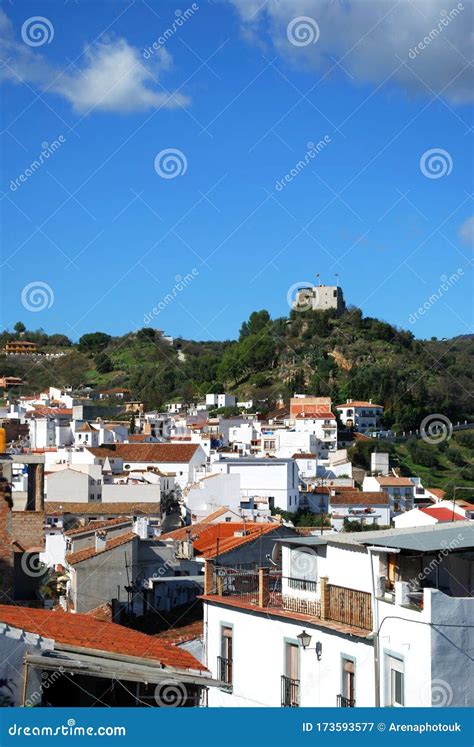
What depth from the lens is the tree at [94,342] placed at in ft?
383

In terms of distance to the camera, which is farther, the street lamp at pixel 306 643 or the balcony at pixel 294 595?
the street lamp at pixel 306 643

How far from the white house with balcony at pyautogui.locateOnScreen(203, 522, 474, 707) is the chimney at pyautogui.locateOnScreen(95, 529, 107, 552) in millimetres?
6255

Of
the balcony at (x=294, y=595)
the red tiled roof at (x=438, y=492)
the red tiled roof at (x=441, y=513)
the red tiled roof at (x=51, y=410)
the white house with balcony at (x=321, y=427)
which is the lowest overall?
the red tiled roof at (x=438, y=492)

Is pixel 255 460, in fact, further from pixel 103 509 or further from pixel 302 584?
pixel 302 584

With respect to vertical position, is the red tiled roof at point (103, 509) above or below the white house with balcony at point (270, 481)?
below

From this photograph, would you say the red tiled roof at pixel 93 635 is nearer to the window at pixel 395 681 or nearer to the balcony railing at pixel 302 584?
the balcony railing at pixel 302 584

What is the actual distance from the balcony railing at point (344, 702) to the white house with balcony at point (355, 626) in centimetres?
1

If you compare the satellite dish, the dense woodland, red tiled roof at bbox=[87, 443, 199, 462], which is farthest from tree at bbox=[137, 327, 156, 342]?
the satellite dish

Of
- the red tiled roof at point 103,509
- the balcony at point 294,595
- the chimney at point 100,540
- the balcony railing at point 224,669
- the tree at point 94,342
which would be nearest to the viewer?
the balcony at point 294,595

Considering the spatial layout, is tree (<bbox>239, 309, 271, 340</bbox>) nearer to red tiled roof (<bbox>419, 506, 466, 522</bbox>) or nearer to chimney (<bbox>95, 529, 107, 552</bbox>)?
red tiled roof (<bbox>419, 506, 466, 522</bbox>)

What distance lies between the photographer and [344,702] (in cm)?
900

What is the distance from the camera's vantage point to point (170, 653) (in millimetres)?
10219

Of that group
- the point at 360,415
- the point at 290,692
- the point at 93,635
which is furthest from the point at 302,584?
the point at 360,415

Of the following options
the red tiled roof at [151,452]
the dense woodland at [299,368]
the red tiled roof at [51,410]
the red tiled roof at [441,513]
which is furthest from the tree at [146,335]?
the red tiled roof at [441,513]
